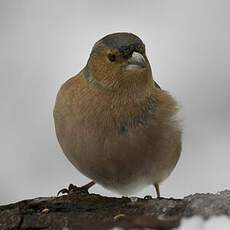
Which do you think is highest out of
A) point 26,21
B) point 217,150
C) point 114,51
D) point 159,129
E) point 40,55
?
point 26,21

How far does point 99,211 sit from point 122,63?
929mm

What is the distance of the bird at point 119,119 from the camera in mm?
4008

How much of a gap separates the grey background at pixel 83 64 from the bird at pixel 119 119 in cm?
143

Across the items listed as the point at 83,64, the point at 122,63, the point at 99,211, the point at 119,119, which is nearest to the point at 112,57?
the point at 122,63

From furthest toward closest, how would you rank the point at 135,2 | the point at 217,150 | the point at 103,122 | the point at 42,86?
the point at 135,2, the point at 42,86, the point at 217,150, the point at 103,122

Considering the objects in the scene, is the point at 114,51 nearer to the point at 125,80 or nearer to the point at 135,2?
the point at 125,80

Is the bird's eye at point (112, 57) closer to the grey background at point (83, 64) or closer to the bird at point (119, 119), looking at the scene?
the bird at point (119, 119)

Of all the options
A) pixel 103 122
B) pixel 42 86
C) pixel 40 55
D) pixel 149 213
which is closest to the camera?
pixel 149 213

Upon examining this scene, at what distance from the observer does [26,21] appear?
7.55 metres

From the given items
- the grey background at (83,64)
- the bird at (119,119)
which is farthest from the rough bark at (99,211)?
the grey background at (83,64)

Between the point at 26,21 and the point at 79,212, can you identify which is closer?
the point at 79,212

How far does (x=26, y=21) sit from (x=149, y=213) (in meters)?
4.55

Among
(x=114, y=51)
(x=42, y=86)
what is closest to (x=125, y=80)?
(x=114, y=51)

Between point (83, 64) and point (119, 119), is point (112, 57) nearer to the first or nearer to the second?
point (119, 119)
